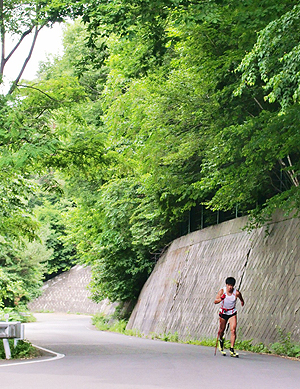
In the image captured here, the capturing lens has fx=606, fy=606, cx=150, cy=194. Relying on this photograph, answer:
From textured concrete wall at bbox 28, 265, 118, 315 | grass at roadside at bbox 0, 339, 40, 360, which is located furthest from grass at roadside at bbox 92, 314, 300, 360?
textured concrete wall at bbox 28, 265, 118, 315

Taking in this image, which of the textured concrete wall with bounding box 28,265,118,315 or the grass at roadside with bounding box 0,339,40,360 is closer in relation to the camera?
the grass at roadside with bounding box 0,339,40,360

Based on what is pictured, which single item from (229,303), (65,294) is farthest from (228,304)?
(65,294)

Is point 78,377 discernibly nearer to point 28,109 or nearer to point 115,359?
point 115,359

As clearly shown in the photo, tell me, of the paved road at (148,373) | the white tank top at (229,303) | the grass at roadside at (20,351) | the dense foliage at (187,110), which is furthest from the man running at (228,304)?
the grass at roadside at (20,351)

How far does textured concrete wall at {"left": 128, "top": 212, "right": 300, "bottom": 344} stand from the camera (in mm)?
14906

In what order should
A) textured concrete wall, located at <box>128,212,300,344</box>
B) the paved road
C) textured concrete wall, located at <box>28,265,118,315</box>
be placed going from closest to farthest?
the paved road
textured concrete wall, located at <box>128,212,300,344</box>
textured concrete wall, located at <box>28,265,118,315</box>

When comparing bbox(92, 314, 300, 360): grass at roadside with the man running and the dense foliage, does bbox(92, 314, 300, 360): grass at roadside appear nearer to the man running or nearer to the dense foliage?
the man running

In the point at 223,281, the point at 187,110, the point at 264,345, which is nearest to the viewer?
the point at 264,345

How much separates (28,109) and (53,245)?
6183cm

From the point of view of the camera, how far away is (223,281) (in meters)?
19.5

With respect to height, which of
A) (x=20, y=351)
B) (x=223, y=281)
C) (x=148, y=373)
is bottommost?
(x=148, y=373)

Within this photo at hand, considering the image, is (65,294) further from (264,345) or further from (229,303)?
(229,303)

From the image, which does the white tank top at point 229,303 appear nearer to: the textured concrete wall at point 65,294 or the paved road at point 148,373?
the paved road at point 148,373

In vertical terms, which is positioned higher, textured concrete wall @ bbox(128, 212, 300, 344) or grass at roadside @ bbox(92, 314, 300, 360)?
textured concrete wall @ bbox(128, 212, 300, 344)
